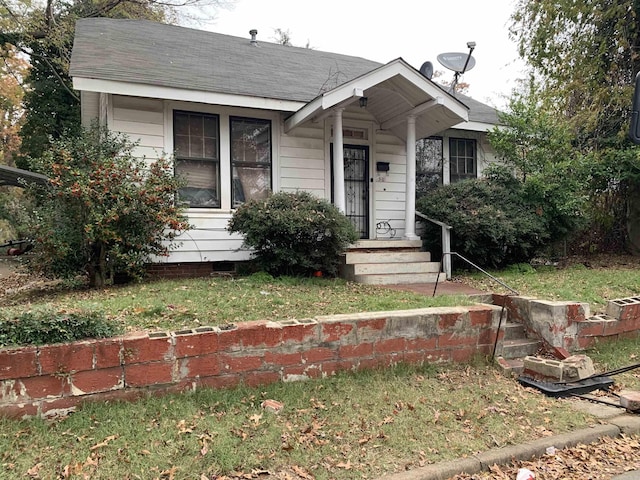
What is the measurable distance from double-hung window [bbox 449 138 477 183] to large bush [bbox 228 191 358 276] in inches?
191

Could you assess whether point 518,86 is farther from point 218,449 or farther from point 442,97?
point 218,449

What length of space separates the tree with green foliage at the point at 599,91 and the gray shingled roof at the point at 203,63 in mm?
2114

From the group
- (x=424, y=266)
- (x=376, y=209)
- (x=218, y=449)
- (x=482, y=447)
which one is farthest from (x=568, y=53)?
(x=218, y=449)

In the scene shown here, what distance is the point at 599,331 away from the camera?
516cm

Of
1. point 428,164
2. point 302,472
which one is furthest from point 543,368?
point 428,164

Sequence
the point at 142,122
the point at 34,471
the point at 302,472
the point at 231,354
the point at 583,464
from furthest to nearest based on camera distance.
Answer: the point at 142,122 → the point at 231,354 → the point at 583,464 → the point at 302,472 → the point at 34,471

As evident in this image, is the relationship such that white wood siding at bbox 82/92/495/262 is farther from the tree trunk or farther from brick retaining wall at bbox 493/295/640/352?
brick retaining wall at bbox 493/295/640/352

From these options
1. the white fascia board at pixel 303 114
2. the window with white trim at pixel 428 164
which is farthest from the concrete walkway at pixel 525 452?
the window with white trim at pixel 428 164

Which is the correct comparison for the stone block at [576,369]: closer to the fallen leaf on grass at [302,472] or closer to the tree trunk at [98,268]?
the fallen leaf on grass at [302,472]

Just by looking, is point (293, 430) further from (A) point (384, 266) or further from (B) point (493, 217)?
(B) point (493, 217)

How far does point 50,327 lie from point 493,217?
727 centimetres

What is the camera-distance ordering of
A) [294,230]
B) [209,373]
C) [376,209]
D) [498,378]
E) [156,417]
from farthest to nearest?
[376,209], [294,230], [498,378], [209,373], [156,417]

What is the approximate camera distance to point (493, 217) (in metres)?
8.09

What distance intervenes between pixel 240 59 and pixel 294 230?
18.3ft
